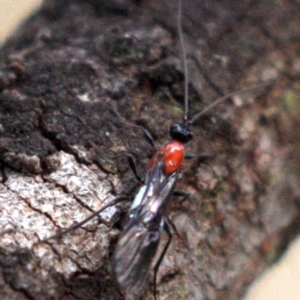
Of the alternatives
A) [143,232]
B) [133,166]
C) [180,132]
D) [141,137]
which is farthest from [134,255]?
[180,132]

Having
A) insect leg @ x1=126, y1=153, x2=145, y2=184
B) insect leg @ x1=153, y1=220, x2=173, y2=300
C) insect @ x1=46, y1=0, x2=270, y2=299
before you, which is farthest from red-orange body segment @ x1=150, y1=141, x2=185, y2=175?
insect leg @ x1=153, y1=220, x2=173, y2=300

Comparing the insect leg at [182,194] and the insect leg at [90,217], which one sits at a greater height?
the insect leg at [90,217]

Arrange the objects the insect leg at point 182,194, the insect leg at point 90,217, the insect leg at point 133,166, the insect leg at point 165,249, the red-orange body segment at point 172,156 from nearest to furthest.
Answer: the insect leg at point 90,217 < the insect leg at point 165,249 < the insect leg at point 133,166 < the insect leg at point 182,194 < the red-orange body segment at point 172,156

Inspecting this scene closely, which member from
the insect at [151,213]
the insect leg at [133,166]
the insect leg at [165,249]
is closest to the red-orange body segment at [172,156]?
the insect at [151,213]

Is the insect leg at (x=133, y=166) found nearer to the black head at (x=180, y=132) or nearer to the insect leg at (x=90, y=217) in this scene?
the insect leg at (x=90, y=217)

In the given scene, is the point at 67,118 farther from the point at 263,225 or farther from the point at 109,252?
the point at 263,225

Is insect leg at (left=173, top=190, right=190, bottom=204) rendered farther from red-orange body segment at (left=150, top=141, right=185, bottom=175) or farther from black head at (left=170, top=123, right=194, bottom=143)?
black head at (left=170, top=123, right=194, bottom=143)
